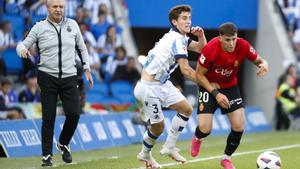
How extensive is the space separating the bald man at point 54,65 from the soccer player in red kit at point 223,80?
1.99m

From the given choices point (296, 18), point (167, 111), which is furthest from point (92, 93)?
point (296, 18)

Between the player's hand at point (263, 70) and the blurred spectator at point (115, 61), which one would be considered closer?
the player's hand at point (263, 70)

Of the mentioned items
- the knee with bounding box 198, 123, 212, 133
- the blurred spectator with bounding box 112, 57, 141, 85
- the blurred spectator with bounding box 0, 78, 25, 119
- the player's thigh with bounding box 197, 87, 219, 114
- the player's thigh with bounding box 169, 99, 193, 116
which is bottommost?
the blurred spectator with bounding box 112, 57, 141, 85

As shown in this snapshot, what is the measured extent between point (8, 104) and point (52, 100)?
492 cm

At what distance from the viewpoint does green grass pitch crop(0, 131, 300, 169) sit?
11867 millimetres

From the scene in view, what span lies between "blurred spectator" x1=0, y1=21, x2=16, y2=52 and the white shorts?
24.8 feet

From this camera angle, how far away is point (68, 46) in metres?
12.0

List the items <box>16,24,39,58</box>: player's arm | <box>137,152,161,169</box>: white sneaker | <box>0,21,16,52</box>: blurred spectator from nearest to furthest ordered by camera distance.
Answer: <box>137,152,161,169</box>: white sneaker → <box>16,24,39,58</box>: player's arm → <box>0,21,16,52</box>: blurred spectator

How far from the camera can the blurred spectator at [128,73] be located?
20.7 meters

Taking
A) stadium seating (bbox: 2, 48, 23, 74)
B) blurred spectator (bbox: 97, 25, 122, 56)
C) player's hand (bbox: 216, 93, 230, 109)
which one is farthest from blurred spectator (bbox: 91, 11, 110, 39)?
player's hand (bbox: 216, 93, 230, 109)

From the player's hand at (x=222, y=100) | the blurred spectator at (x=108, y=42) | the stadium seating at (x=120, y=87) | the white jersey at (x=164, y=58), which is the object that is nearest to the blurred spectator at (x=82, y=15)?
the blurred spectator at (x=108, y=42)

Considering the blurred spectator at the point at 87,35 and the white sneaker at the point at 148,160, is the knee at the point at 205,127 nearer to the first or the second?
the white sneaker at the point at 148,160

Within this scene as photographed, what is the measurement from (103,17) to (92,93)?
2318 millimetres

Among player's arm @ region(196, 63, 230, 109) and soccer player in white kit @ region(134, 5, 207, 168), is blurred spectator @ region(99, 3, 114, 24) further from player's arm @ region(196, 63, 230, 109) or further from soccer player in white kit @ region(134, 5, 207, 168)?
player's arm @ region(196, 63, 230, 109)
